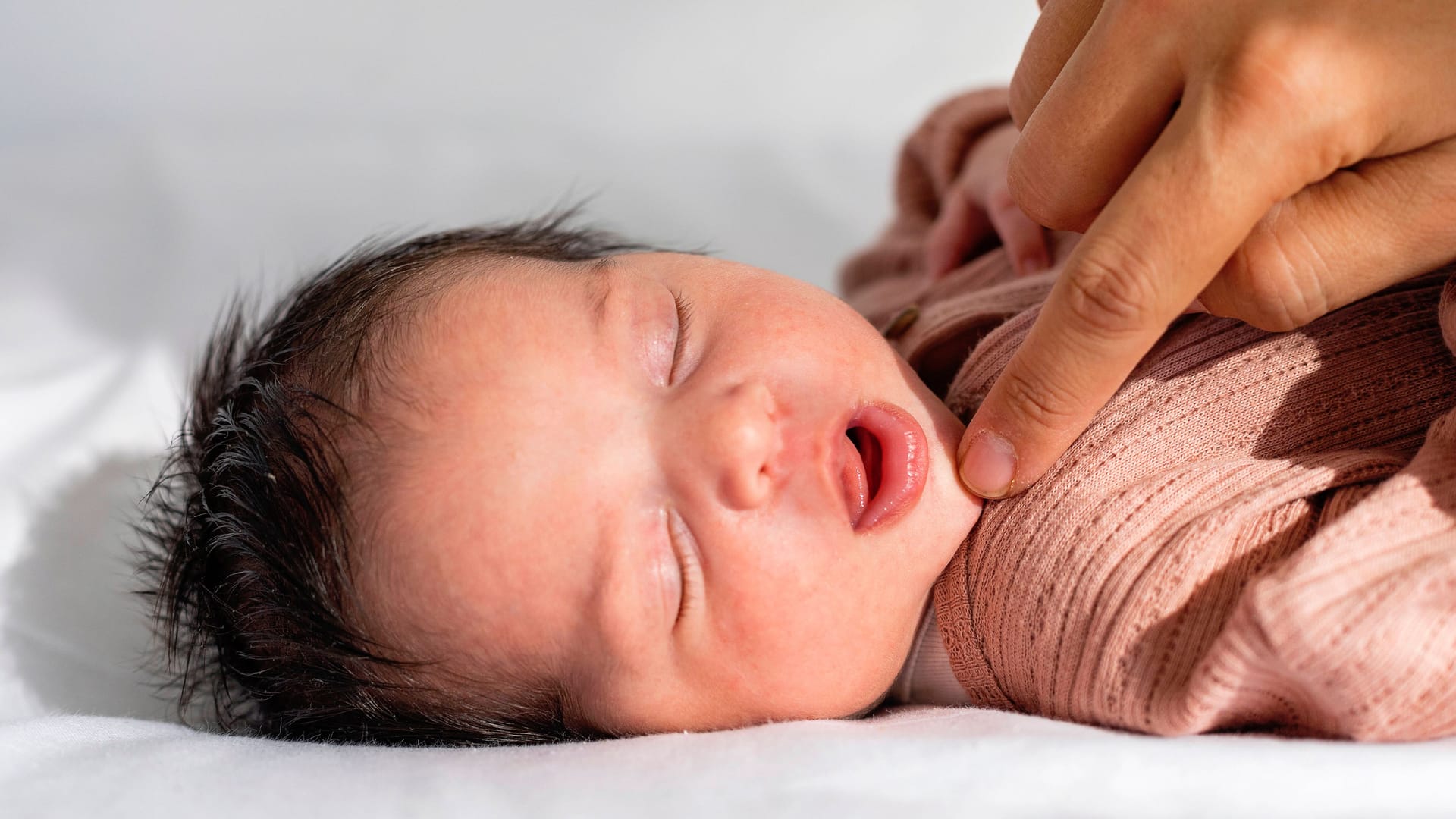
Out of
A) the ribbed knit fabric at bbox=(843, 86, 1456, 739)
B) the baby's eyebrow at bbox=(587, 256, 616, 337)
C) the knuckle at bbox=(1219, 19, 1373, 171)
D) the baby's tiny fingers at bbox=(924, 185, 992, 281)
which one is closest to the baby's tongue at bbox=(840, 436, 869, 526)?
the ribbed knit fabric at bbox=(843, 86, 1456, 739)

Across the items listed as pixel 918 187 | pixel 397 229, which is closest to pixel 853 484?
pixel 918 187

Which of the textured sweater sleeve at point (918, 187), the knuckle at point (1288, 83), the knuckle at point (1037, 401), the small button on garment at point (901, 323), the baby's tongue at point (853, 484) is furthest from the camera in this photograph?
the textured sweater sleeve at point (918, 187)

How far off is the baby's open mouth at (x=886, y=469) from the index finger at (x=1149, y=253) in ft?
0.47

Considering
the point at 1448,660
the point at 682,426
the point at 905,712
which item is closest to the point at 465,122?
the point at 682,426

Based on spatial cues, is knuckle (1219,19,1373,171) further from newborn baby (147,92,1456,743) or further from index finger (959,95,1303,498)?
newborn baby (147,92,1456,743)

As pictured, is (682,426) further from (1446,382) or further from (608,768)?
(1446,382)

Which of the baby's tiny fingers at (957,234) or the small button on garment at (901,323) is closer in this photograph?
the small button on garment at (901,323)

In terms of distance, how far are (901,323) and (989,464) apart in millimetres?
391

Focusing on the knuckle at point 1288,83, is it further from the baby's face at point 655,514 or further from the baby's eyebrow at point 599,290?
the baby's eyebrow at point 599,290

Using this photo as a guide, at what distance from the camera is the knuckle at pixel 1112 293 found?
0.86 meters

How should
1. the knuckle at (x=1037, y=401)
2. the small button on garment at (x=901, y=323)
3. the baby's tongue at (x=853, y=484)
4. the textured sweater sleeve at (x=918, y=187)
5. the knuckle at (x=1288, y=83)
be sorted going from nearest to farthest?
the knuckle at (x=1288, y=83) < the knuckle at (x=1037, y=401) < the baby's tongue at (x=853, y=484) < the small button on garment at (x=901, y=323) < the textured sweater sleeve at (x=918, y=187)

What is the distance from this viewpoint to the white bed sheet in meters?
0.90

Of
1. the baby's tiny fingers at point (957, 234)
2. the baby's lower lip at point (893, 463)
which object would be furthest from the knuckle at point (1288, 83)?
the baby's tiny fingers at point (957, 234)

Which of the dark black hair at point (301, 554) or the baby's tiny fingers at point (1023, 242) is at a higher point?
the baby's tiny fingers at point (1023, 242)
